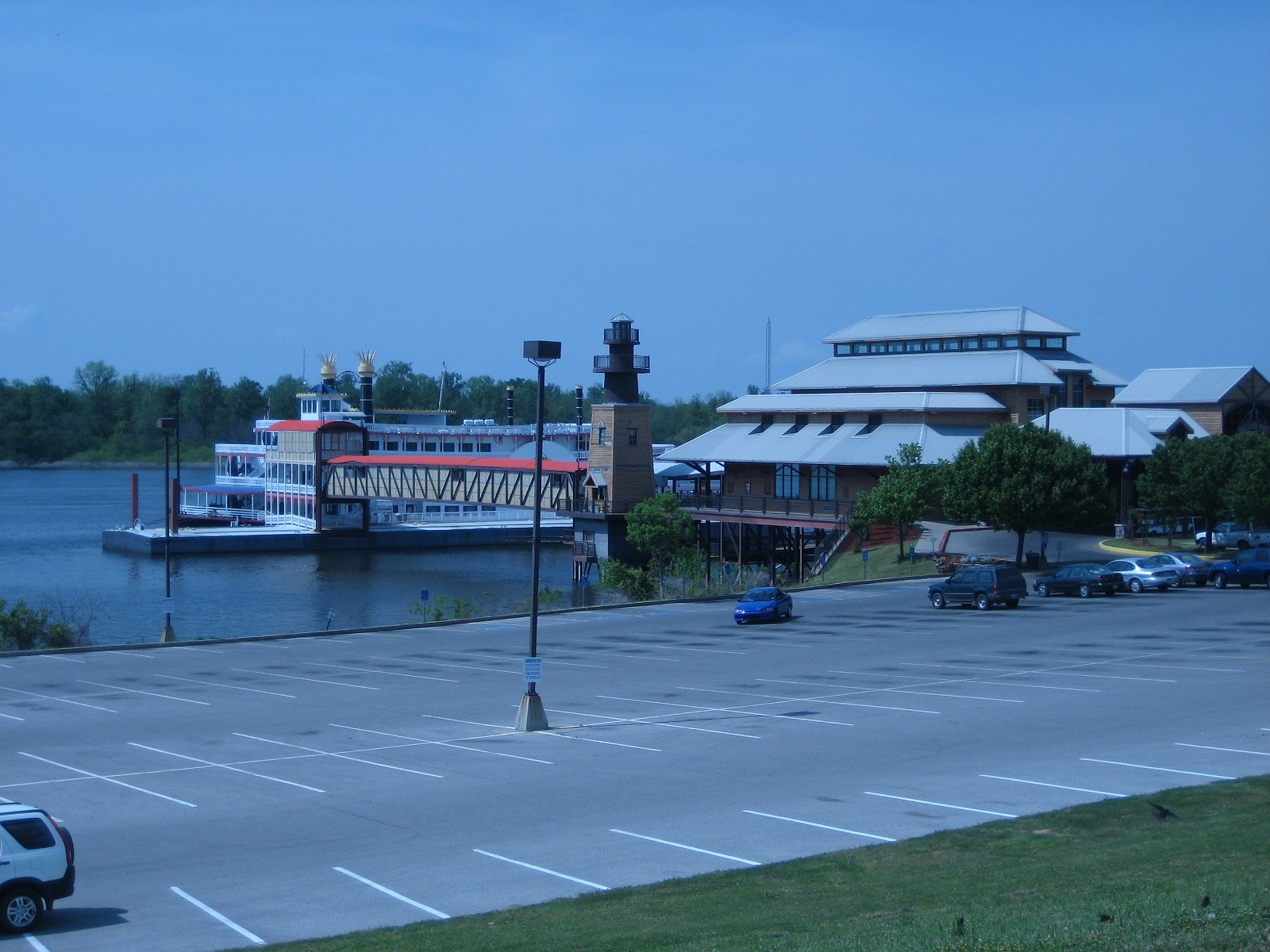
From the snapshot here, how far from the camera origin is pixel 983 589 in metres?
44.2

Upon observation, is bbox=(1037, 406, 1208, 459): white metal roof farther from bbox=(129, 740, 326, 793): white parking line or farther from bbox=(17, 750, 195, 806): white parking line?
bbox=(17, 750, 195, 806): white parking line

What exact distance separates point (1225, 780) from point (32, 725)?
21.9 m

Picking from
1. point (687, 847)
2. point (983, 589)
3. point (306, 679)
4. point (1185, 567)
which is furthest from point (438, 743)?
point (1185, 567)

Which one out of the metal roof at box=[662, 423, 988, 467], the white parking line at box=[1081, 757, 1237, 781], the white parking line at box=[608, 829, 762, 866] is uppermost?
the metal roof at box=[662, 423, 988, 467]

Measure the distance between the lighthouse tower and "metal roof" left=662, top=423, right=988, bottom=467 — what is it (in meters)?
3.25

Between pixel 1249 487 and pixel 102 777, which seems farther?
pixel 1249 487

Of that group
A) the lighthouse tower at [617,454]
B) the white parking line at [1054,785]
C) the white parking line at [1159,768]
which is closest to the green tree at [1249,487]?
the lighthouse tower at [617,454]

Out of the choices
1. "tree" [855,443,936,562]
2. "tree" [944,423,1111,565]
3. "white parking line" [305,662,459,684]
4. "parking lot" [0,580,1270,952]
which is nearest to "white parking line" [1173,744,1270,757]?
"parking lot" [0,580,1270,952]

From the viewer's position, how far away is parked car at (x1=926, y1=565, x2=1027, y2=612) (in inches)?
1738

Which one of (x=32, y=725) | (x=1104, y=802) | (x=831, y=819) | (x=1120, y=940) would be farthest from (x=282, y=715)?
(x=1120, y=940)

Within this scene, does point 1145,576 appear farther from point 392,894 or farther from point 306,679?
point 392,894

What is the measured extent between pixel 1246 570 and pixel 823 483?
30.5 meters

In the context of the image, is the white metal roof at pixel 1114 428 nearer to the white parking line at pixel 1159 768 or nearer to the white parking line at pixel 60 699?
the white parking line at pixel 1159 768

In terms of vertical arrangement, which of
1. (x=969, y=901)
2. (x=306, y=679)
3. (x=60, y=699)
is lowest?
(x=60, y=699)
